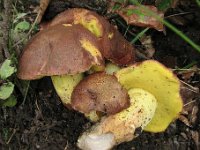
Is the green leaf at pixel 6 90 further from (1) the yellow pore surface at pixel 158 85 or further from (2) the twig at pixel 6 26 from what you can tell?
(1) the yellow pore surface at pixel 158 85

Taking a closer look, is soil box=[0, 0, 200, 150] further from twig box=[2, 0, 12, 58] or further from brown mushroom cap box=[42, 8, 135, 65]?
brown mushroom cap box=[42, 8, 135, 65]

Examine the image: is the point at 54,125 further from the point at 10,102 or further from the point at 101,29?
the point at 101,29

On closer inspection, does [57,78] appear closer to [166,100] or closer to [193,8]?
[166,100]

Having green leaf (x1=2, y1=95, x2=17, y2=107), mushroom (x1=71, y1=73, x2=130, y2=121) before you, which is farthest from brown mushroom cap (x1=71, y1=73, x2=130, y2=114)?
green leaf (x1=2, y1=95, x2=17, y2=107)

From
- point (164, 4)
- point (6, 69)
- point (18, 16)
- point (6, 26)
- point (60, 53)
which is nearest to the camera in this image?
point (60, 53)

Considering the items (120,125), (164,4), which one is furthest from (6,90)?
(164,4)

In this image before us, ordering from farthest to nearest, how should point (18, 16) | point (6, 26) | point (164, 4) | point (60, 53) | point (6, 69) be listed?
point (164, 4)
point (18, 16)
point (6, 26)
point (6, 69)
point (60, 53)

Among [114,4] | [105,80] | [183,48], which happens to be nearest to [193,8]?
[183,48]
